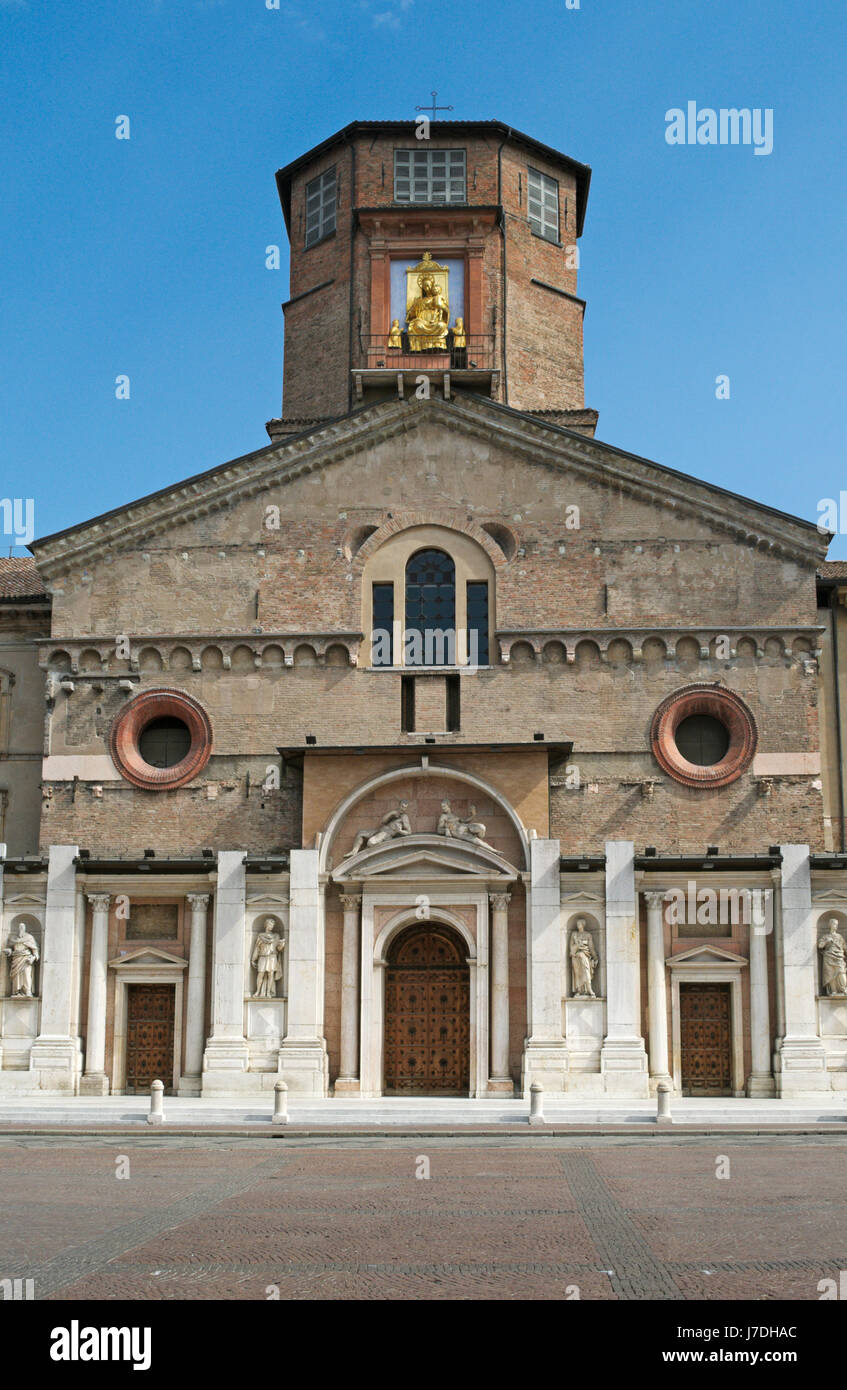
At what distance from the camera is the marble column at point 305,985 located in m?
34.9

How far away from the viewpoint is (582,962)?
35.0 metres

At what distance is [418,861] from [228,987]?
5.24 m

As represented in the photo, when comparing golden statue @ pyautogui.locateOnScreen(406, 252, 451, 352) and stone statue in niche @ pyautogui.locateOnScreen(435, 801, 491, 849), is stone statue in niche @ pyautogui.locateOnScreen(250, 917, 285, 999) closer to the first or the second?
stone statue in niche @ pyautogui.locateOnScreen(435, 801, 491, 849)

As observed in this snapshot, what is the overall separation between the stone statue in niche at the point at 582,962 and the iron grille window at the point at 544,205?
22.8 metres

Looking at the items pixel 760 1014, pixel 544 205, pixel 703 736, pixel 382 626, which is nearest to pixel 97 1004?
pixel 382 626

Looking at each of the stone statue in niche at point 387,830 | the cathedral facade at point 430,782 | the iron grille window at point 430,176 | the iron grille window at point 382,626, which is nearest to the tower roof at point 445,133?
the iron grille window at point 430,176

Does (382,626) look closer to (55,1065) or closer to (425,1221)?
(55,1065)

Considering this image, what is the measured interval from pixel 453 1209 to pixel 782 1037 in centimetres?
1842

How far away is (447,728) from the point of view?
122 ft

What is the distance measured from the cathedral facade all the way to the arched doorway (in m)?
0.07

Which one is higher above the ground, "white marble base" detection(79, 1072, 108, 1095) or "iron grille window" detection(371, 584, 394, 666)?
"iron grille window" detection(371, 584, 394, 666)

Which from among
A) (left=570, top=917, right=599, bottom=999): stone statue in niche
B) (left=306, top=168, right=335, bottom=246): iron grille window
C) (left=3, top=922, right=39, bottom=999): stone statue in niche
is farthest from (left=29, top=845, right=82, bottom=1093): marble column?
(left=306, top=168, right=335, bottom=246): iron grille window

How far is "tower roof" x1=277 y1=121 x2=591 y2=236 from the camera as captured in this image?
46.3 m

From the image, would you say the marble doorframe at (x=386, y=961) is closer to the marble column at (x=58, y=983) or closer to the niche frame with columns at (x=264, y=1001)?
the niche frame with columns at (x=264, y=1001)
